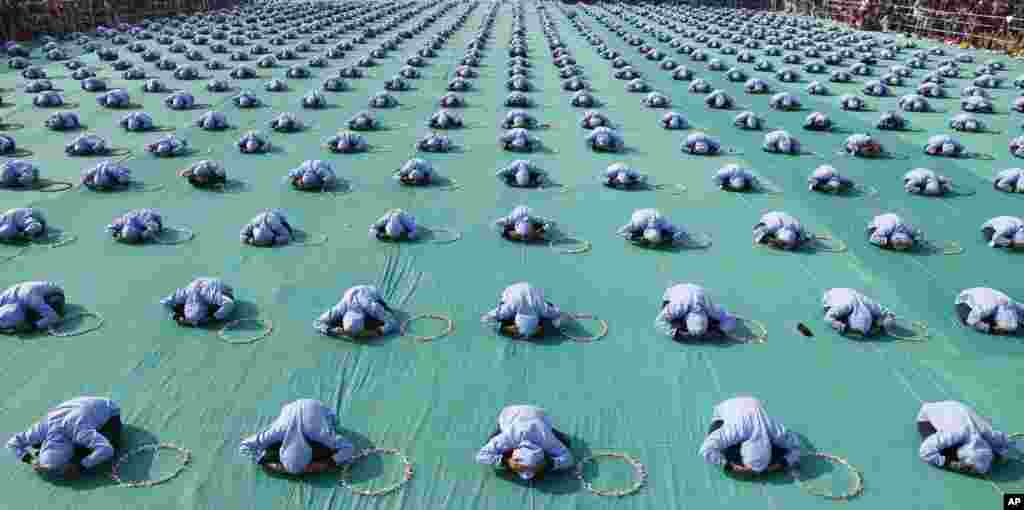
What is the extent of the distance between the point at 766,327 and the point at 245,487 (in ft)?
35.7

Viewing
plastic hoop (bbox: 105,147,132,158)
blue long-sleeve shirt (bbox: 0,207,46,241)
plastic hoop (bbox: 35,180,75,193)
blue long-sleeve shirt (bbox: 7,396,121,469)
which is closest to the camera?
blue long-sleeve shirt (bbox: 7,396,121,469)

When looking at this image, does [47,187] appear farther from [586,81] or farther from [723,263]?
[586,81]

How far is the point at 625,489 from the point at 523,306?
4789 millimetres

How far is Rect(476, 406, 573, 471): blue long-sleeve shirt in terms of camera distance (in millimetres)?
10805

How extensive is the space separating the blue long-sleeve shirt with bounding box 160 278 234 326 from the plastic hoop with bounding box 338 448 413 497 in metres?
5.56

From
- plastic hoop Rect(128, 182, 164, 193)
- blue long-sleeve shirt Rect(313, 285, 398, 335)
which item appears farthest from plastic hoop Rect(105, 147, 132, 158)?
blue long-sleeve shirt Rect(313, 285, 398, 335)

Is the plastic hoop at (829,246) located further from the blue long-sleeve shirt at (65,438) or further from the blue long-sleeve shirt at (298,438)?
the blue long-sleeve shirt at (65,438)

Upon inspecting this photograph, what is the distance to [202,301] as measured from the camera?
49.1 feet

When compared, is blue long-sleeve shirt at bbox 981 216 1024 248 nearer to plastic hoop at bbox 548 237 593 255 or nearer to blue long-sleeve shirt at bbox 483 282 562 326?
plastic hoop at bbox 548 237 593 255

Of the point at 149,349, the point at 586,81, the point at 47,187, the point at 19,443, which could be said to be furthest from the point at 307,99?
the point at 19,443

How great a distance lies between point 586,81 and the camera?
42719mm

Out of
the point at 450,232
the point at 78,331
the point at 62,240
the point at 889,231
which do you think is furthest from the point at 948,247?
the point at 62,240

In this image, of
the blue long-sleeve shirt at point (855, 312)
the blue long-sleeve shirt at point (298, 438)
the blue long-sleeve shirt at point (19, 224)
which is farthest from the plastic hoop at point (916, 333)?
the blue long-sleeve shirt at point (19, 224)

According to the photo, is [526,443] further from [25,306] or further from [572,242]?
[25,306]
